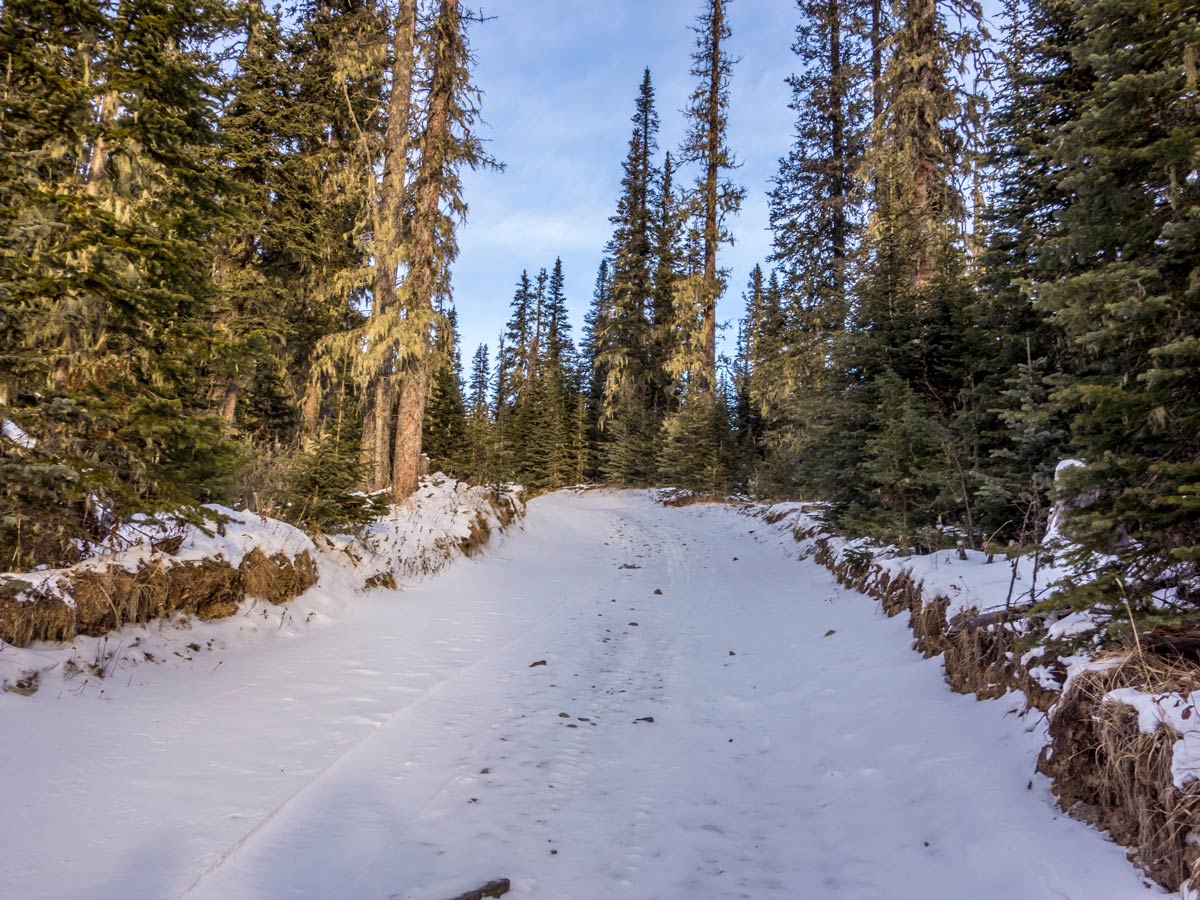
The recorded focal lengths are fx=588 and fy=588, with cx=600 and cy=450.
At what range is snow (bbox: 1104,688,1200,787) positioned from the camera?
2.28 meters

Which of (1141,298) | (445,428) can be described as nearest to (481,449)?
(445,428)

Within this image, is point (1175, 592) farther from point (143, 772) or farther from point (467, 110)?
point (467, 110)

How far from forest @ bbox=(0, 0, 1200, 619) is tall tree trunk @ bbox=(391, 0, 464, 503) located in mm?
63

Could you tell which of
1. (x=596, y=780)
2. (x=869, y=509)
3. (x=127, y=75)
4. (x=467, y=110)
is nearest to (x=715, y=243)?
(x=467, y=110)

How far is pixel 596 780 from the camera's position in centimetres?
361

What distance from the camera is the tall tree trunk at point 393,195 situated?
12141 millimetres

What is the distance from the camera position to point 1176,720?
2438 millimetres

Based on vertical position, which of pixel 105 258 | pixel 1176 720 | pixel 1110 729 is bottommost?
pixel 1110 729

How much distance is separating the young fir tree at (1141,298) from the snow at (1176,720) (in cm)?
51

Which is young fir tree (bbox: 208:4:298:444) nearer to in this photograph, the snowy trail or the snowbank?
the snowbank

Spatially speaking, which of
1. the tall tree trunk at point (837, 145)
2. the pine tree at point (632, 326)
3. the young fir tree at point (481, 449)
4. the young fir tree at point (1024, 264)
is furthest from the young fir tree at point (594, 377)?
the young fir tree at point (1024, 264)

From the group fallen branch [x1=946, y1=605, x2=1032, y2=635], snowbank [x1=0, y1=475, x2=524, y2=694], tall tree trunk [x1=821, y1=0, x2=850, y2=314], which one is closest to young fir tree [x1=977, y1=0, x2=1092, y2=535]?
fallen branch [x1=946, y1=605, x2=1032, y2=635]

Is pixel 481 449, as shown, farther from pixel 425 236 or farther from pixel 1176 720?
pixel 1176 720

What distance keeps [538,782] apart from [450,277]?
12.0 metres
